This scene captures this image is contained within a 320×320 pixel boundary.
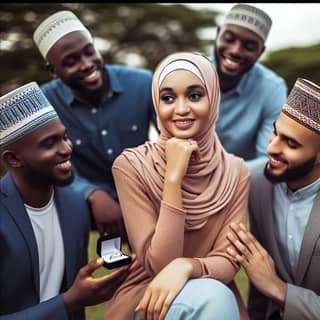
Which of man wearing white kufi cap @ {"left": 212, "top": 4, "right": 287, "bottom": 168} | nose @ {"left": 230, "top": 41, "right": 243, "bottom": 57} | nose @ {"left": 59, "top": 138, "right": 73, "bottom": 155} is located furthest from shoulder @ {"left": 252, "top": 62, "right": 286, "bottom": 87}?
nose @ {"left": 59, "top": 138, "right": 73, "bottom": 155}

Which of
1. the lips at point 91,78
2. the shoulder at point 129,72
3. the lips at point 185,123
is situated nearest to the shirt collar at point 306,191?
the lips at point 185,123

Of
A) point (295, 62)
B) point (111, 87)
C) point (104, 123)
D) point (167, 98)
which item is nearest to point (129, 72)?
point (111, 87)

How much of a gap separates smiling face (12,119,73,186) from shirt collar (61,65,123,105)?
0.16 meters

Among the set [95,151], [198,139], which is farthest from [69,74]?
[198,139]

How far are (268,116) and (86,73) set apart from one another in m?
0.61

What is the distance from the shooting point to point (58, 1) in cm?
212

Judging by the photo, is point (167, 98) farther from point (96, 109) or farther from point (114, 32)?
point (114, 32)

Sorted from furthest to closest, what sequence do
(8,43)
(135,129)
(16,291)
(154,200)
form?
(8,43) < (135,129) < (16,291) < (154,200)

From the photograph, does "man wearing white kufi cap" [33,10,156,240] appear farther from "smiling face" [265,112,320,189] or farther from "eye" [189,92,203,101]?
"smiling face" [265,112,320,189]

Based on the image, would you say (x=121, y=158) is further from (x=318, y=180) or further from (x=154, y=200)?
(x=318, y=180)

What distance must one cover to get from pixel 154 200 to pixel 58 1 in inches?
31.1

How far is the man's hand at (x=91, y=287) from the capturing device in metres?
1.87

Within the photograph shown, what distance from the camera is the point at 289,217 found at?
76.3 inches

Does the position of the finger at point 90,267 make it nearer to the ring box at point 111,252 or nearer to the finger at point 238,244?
the ring box at point 111,252
